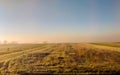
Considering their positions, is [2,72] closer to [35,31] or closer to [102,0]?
[35,31]

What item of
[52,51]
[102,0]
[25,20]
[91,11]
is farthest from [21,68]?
[102,0]

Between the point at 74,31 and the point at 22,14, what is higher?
the point at 22,14

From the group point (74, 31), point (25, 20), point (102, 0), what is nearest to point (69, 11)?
point (74, 31)

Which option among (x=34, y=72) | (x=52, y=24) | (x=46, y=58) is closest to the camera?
(x=34, y=72)

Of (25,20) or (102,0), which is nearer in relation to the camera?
(102,0)

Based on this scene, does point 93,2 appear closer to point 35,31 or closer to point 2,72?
point 35,31

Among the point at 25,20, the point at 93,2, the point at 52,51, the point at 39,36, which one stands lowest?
the point at 52,51

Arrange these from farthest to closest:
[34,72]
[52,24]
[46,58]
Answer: [52,24] < [46,58] < [34,72]
